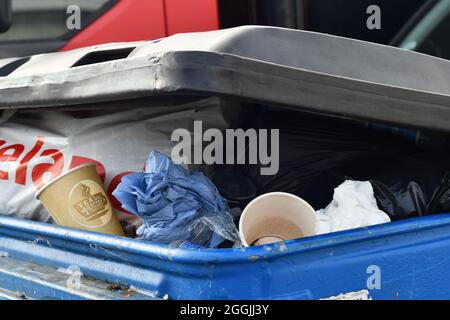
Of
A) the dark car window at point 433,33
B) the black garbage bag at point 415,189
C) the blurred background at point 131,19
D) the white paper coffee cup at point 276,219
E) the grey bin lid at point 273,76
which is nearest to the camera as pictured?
the grey bin lid at point 273,76

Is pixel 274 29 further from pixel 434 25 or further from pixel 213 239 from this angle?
pixel 434 25

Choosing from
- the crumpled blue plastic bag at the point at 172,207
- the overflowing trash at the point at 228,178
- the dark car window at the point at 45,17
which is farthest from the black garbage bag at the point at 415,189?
the dark car window at the point at 45,17

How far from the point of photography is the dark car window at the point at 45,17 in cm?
253

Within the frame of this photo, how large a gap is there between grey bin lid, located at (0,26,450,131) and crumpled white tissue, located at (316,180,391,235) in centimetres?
29

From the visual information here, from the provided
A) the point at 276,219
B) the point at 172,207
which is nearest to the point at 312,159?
the point at 276,219

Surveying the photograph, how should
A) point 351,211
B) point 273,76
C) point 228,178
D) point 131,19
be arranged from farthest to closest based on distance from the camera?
point 131,19, point 228,178, point 351,211, point 273,76

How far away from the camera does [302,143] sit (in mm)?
2203

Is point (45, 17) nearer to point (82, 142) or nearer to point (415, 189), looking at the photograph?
point (82, 142)

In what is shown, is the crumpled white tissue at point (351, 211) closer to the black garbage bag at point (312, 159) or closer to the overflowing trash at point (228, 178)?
the overflowing trash at point (228, 178)

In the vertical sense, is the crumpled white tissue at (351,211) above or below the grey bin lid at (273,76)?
below

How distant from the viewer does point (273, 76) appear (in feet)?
5.16

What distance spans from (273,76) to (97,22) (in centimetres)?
120

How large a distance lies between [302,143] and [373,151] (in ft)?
0.81
